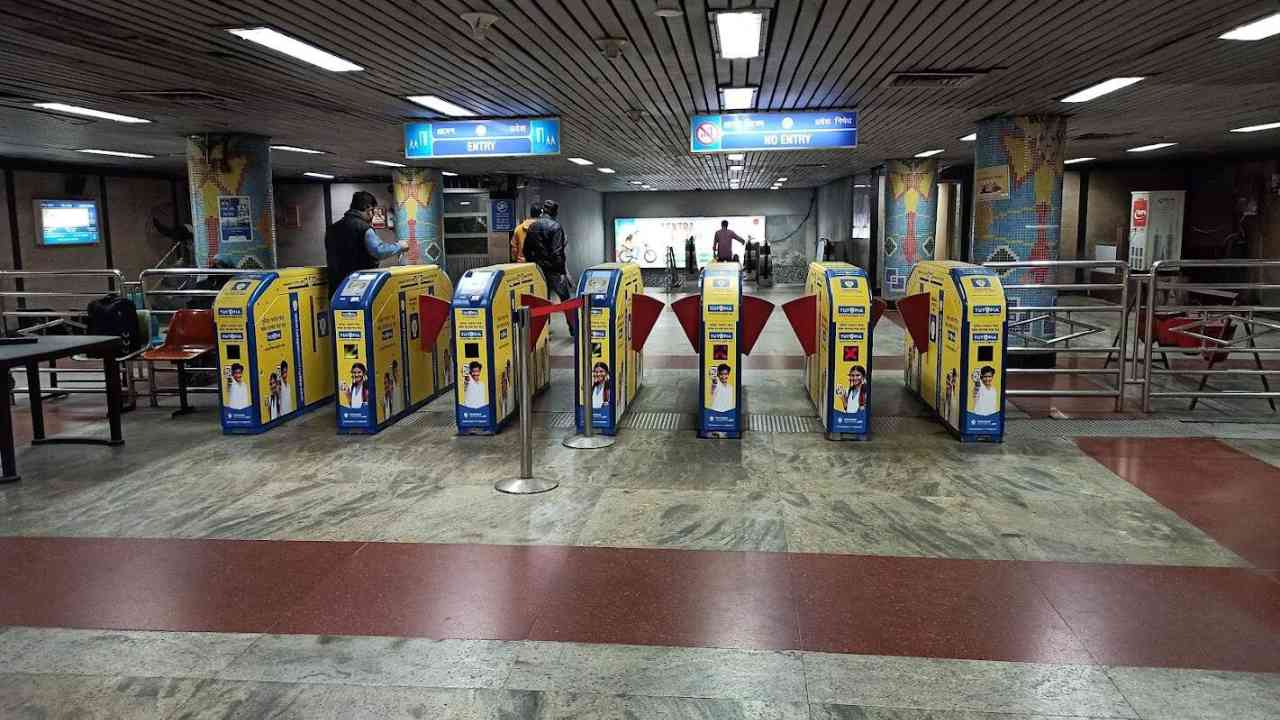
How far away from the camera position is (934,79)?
278 inches

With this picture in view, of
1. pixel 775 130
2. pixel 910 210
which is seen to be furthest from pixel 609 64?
pixel 910 210

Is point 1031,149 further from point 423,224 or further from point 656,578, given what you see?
point 423,224

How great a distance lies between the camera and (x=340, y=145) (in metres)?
11.6

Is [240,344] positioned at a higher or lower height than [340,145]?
lower

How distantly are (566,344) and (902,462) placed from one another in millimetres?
6726

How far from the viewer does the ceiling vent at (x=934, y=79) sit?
22.3 feet

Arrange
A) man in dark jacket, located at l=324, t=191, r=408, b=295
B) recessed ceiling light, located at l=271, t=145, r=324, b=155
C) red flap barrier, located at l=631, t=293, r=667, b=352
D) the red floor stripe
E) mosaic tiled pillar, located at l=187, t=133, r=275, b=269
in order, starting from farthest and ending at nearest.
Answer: recessed ceiling light, located at l=271, t=145, r=324, b=155 → mosaic tiled pillar, located at l=187, t=133, r=275, b=269 → man in dark jacket, located at l=324, t=191, r=408, b=295 → red flap barrier, located at l=631, t=293, r=667, b=352 → the red floor stripe

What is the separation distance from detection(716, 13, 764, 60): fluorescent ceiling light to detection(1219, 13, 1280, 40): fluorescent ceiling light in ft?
9.94

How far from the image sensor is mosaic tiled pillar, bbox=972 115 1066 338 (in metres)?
8.78

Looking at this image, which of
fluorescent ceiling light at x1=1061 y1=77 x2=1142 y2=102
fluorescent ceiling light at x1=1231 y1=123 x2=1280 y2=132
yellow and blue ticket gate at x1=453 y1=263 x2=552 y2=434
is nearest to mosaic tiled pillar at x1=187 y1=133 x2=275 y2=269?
yellow and blue ticket gate at x1=453 y1=263 x2=552 y2=434

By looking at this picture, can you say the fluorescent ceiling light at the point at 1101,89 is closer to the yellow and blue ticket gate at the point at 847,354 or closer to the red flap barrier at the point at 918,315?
the red flap barrier at the point at 918,315

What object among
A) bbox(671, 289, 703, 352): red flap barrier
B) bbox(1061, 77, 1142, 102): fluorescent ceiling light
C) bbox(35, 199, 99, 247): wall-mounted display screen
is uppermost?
bbox(1061, 77, 1142, 102): fluorescent ceiling light

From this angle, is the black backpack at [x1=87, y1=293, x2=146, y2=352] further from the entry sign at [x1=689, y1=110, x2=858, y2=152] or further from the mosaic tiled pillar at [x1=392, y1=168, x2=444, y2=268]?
the mosaic tiled pillar at [x1=392, y1=168, x2=444, y2=268]

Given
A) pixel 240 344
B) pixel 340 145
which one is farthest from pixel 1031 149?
pixel 340 145
